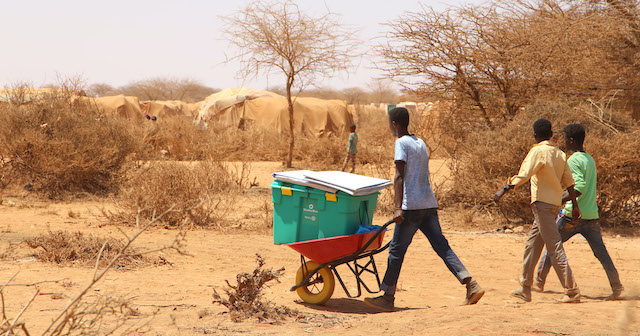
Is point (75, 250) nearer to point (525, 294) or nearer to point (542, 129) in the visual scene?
point (525, 294)

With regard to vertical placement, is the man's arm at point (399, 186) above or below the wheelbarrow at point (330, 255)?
above

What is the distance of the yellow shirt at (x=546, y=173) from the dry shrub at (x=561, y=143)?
12.3ft

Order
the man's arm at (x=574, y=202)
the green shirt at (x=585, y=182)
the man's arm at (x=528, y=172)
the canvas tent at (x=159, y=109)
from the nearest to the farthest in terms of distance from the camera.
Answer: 1. the man's arm at (x=528, y=172)
2. the man's arm at (x=574, y=202)
3. the green shirt at (x=585, y=182)
4. the canvas tent at (x=159, y=109)

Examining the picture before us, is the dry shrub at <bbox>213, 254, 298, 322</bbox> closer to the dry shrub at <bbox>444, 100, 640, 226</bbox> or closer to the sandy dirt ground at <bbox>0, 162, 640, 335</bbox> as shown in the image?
the sandy dirt ground at <bbox>0, 162, 640, 335</bbox>

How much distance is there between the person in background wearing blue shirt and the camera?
174 inches

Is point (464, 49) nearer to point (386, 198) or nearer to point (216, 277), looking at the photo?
point (386, 198)

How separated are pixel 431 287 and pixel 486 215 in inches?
161

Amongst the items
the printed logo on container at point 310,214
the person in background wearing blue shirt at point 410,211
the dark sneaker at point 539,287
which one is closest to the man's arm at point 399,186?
the person in background wearing blue shirt at point 410,211

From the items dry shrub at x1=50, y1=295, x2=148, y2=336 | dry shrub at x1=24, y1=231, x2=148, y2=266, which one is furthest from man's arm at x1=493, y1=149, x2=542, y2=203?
dry shrub at x1=24, y1=231, x2=148, y2=266

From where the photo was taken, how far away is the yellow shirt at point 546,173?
4.77m

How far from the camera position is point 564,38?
32.5 feet

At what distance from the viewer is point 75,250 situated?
6137 mm

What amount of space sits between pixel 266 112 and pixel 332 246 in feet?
62.6

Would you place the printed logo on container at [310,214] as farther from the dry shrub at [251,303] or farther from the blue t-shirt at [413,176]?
the blue t-shirt at [413,176]
